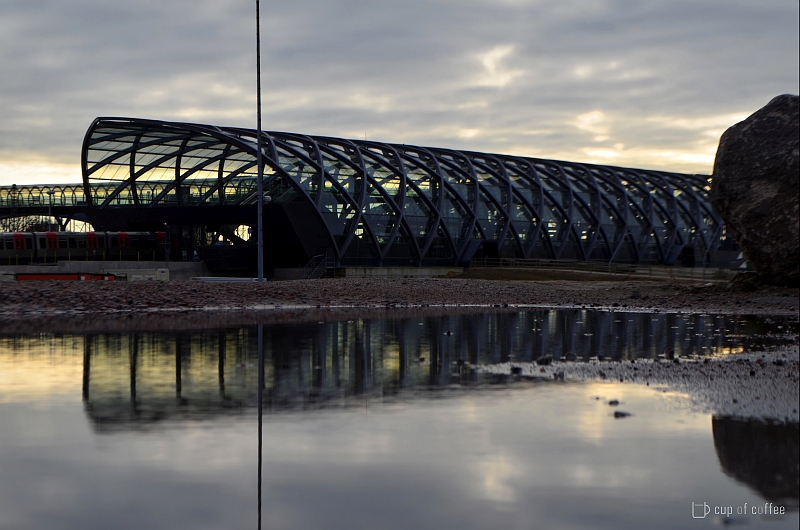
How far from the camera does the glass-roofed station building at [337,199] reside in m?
52.0

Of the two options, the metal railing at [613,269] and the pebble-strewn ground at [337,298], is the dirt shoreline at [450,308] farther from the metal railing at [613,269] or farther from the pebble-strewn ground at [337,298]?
the metal railing at [613,269]

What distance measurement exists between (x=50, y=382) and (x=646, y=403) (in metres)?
6.79

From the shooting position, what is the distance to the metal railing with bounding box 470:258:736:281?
2122 inches

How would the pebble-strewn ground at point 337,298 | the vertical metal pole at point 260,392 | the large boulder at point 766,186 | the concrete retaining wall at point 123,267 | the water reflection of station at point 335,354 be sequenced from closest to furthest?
1. the vertical metal pole at point 260,392
2. the water reflection of station at point 335,354
3. the large boulder at point 766,186
4. the pebble-strewn ground at point 337,298
5. the concrete retaining wall at point 123,267

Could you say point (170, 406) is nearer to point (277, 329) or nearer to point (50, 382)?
point (50, 382)

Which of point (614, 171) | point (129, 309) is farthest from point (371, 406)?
point (614, 171)

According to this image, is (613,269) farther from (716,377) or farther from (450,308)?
(716,377)

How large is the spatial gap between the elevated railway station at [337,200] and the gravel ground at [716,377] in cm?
3949

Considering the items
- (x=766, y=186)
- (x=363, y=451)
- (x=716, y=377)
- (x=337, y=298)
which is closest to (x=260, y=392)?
(x=363, y=451)

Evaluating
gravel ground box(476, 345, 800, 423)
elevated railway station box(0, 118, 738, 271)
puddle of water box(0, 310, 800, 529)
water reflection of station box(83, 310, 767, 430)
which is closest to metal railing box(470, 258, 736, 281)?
elevated railway station box(0, 118, 738, 271)

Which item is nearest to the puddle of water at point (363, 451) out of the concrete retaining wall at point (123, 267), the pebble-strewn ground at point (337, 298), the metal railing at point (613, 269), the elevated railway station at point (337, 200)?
the pebble-strewn ground at point (337, 298)

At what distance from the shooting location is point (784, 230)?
24.1 meters

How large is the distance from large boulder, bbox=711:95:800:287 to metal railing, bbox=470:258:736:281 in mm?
26790

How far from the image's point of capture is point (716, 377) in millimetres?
10367
